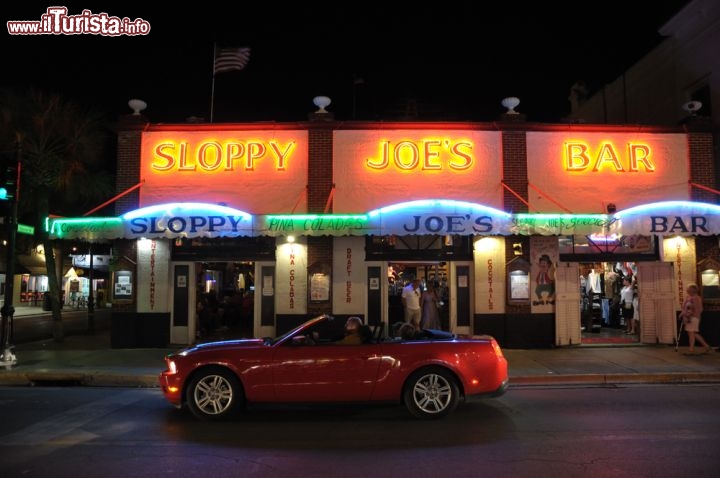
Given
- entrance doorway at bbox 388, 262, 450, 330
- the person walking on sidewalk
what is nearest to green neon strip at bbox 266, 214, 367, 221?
entrance doorway at bbox 388, 262, 450, 330

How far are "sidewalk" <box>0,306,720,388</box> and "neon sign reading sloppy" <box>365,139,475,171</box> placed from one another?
485 centimetres

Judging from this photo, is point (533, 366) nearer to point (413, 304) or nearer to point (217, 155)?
point (413, 304)

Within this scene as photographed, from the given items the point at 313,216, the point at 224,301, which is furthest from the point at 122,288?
the point at 313,216

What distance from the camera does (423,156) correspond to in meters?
14.2

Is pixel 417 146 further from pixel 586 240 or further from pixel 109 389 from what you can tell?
pixel 109 389

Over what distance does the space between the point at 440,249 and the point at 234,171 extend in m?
5.62

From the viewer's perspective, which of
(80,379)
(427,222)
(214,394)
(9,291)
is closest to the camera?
(214,394)

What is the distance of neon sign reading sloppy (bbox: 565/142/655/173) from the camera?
47.1ft

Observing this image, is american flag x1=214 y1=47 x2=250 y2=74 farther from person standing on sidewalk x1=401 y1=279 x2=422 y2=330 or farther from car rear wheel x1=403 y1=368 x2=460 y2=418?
car rear wheel x1=403 y1=368 x2=460 y2=418

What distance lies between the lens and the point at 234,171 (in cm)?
1437

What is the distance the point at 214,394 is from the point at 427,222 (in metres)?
6.99

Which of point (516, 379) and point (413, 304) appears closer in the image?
point (516, 379)

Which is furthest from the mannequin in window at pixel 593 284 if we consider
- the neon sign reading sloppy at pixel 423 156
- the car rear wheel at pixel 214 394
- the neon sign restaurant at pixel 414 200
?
the car rear wheel at pixel 214 394

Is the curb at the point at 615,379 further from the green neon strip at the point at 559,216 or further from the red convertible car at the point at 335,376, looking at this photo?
the green neon strip at the point at 559,216
